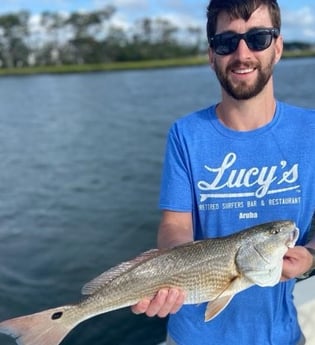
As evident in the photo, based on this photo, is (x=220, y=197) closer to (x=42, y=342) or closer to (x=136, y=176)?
(x=42, y=342)

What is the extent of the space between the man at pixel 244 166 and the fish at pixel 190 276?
15 cm

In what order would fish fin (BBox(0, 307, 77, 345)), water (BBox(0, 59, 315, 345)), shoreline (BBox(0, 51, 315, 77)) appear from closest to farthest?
fish fin (BBox(0, 307, 77, 345)) < water (BBox(0, 59, 315, 345)) < shoreline (BBox(0, 51, 315, 77))

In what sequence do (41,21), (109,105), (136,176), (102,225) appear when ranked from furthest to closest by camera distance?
(41,21) → (109,105) → (136,176) → (102,225)

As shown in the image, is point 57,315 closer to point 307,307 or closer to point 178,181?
point 178,181

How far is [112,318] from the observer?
6.96 metres

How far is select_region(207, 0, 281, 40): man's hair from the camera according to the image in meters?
2.54

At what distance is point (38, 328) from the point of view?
2426 mm

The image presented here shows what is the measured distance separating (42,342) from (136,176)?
13.2 metres

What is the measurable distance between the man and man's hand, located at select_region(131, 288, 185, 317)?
26cm

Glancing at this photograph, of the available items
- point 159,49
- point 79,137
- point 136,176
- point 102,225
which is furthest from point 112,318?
→ point 159,49

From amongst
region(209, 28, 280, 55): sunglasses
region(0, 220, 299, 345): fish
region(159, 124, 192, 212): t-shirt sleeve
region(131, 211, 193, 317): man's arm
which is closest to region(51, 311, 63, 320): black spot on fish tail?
region(0, 220, 299, 345): fish

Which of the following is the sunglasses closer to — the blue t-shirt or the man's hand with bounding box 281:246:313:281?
the blue t-shirt

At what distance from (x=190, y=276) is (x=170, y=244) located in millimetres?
211

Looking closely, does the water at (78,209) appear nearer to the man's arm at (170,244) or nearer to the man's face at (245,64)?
the man's arm at (170,244)
